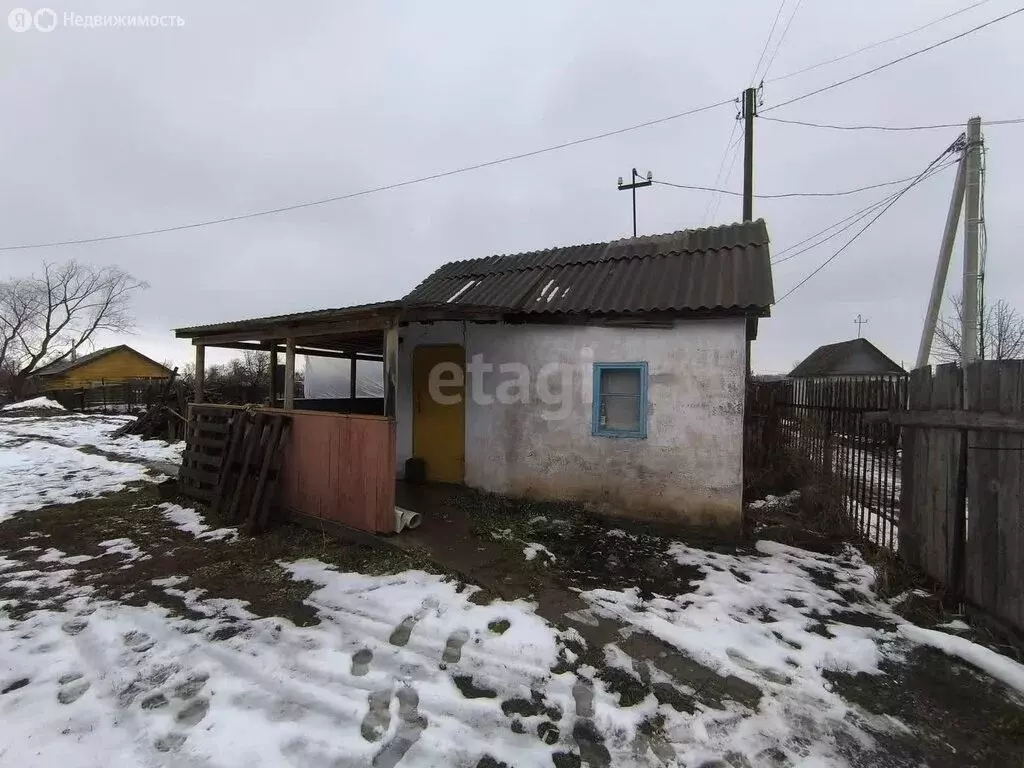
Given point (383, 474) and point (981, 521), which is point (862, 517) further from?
point (383, 474)

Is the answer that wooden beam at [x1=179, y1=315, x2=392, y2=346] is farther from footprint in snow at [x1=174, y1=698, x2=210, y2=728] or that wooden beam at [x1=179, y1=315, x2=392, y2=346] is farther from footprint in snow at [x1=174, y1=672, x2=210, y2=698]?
footprint in snow at [x1=174, y1=698, x2=210, y2=728]

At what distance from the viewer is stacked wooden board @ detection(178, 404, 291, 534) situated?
5.62m

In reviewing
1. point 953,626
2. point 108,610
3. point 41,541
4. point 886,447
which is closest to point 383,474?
point 108,610

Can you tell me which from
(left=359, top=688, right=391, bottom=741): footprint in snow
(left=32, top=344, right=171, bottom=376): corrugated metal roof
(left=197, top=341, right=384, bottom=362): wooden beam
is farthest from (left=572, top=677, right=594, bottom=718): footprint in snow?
(left=32, top=344, right=171, bottom=376): corrugated metal roof

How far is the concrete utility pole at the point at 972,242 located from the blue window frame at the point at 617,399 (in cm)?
426

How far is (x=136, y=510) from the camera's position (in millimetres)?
6414

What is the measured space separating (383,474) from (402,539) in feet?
2.35

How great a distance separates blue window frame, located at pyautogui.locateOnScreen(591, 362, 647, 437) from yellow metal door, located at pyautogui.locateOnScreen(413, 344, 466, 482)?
6.93ft

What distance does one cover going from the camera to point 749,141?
1077 centimetres

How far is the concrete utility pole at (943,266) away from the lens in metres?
7.54

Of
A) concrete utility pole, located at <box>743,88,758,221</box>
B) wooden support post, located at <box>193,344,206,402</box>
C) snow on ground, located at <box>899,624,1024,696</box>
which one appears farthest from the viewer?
concrete utility pole, located at <box>743,88,758,221</box>

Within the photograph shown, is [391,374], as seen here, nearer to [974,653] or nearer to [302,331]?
[302,331]

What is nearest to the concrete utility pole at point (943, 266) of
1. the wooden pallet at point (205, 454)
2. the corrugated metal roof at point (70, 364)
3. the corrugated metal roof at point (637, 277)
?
the corrugated metal roof at point (637, 277)

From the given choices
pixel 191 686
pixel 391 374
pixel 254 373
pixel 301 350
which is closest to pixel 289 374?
pixel 391 374
